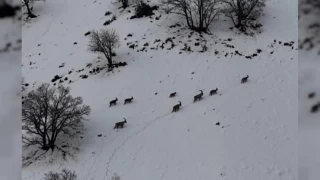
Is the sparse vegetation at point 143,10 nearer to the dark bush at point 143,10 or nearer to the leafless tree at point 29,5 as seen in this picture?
the dark bush at point 143,10

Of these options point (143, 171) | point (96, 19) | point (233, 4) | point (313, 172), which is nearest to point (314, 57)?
point (313, 172)

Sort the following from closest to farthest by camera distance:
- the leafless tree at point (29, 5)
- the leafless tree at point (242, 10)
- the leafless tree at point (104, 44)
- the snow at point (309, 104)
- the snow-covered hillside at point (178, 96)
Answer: the snow at point (309, 104)
the snow-covered hillside at point (178, 96)
the leafless tree at point (104, 44)
the leafless tree at point (242, 10)
the leafless tree at point (29, 5)

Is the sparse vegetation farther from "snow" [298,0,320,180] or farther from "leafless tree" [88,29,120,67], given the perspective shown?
"snow" [298,0,320,180]

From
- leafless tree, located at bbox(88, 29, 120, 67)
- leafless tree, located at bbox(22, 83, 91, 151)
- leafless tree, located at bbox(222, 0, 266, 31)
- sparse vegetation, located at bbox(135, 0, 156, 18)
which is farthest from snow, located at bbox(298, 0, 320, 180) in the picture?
sparse vegetation, located at bbox(135, 0, 156, 18)

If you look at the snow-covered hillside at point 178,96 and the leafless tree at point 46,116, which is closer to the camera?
the snow-covered hillside at point 178,96

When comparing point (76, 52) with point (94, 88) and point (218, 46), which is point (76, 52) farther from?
point (218, 46)

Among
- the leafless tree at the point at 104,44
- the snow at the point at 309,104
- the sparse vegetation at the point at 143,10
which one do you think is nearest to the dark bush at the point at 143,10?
the sparse vegetation at the point at 143,10

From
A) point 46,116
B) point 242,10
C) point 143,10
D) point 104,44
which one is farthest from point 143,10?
point 46,116
